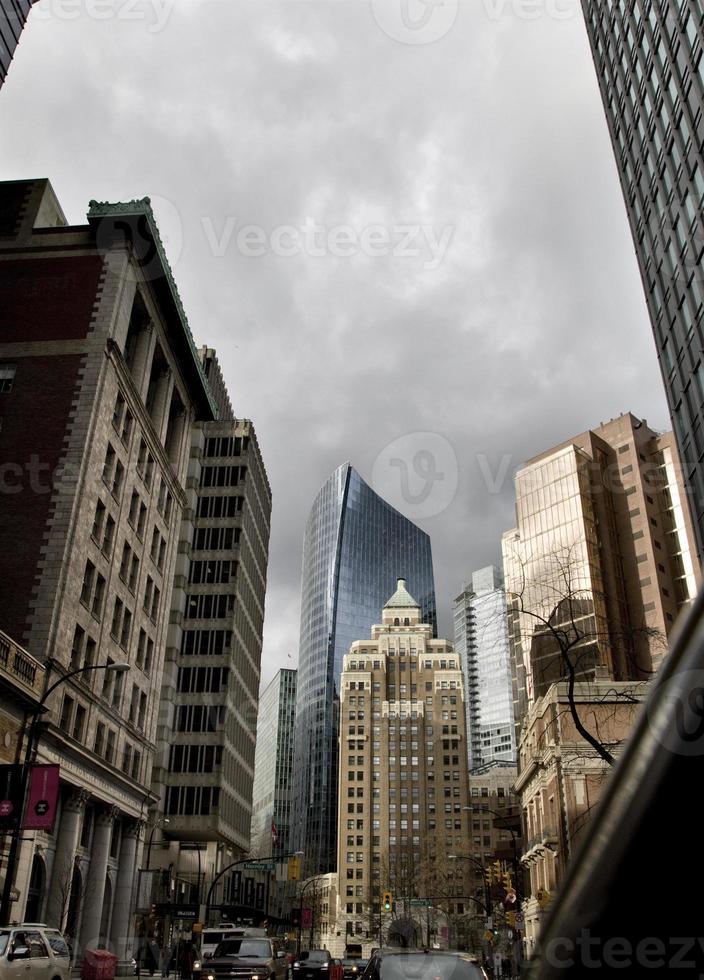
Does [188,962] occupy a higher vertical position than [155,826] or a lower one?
lower

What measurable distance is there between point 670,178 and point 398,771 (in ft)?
425

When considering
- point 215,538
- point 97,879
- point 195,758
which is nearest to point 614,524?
point 215,538

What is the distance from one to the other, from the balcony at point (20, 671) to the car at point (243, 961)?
12798mm

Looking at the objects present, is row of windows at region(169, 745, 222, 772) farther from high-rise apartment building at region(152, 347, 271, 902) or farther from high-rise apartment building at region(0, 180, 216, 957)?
high-rise apartment building at region(0, 180, 216, 957)

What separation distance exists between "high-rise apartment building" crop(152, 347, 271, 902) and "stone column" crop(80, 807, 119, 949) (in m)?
25.0

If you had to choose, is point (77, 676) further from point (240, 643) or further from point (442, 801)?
point (442, 801)

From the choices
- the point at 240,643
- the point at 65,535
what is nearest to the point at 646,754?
the point at 65,535

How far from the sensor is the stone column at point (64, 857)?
3456 centimetres

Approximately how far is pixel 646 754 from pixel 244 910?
86.5 m

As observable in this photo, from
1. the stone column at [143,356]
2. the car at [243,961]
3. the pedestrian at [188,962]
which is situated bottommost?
the pedestrian at [188,962]

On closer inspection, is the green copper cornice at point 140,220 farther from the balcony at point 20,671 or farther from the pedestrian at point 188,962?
the pedestrian at point 188,962

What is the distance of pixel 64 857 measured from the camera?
1444 inches

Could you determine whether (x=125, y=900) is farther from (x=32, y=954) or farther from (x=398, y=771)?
(x=398, y=771)

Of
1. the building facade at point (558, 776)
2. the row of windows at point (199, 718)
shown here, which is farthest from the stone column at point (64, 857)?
the row of windows at point (199, 718)
